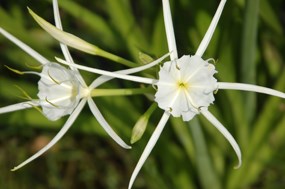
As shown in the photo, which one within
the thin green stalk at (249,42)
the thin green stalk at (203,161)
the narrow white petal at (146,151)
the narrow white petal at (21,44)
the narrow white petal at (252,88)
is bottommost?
the narrow white petal at (146,151)

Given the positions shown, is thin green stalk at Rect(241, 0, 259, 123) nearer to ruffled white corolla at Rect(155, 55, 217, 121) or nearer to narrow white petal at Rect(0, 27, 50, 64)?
ruffled white corolla at Rect(155, 55, 217, 121)

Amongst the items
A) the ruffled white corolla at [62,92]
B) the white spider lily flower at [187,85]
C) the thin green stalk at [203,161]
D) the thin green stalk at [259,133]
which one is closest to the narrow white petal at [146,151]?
the white spider lily flower at [187,85]

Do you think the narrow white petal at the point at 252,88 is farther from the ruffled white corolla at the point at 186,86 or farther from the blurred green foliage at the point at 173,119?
the blurred green foliage at the point at 173,119

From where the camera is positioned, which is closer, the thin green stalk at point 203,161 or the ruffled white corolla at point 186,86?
the ruffled white corolla at point 186,86

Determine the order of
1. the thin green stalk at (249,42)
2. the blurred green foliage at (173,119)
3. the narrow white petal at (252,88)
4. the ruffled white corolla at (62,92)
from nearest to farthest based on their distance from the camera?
1. the narrow white petal at (252,88)
2. the ruffled white corolla at (62,92)
3. the thin green stalk at (249,42)
4. the blurred green foliage at (173,119)

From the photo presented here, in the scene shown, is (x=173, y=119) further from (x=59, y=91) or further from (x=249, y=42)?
(x=59, y=91)

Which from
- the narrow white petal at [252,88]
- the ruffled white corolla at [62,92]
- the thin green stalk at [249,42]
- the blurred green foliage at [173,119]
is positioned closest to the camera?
the narrow white petal at [252,88]

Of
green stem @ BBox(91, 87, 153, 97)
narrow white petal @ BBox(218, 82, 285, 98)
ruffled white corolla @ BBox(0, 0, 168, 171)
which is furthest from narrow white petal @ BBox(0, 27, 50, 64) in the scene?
narrow white petal @ BBox(218, 82, 285, 98)

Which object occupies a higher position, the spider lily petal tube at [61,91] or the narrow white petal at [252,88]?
the narrow white petal at [252,88]
